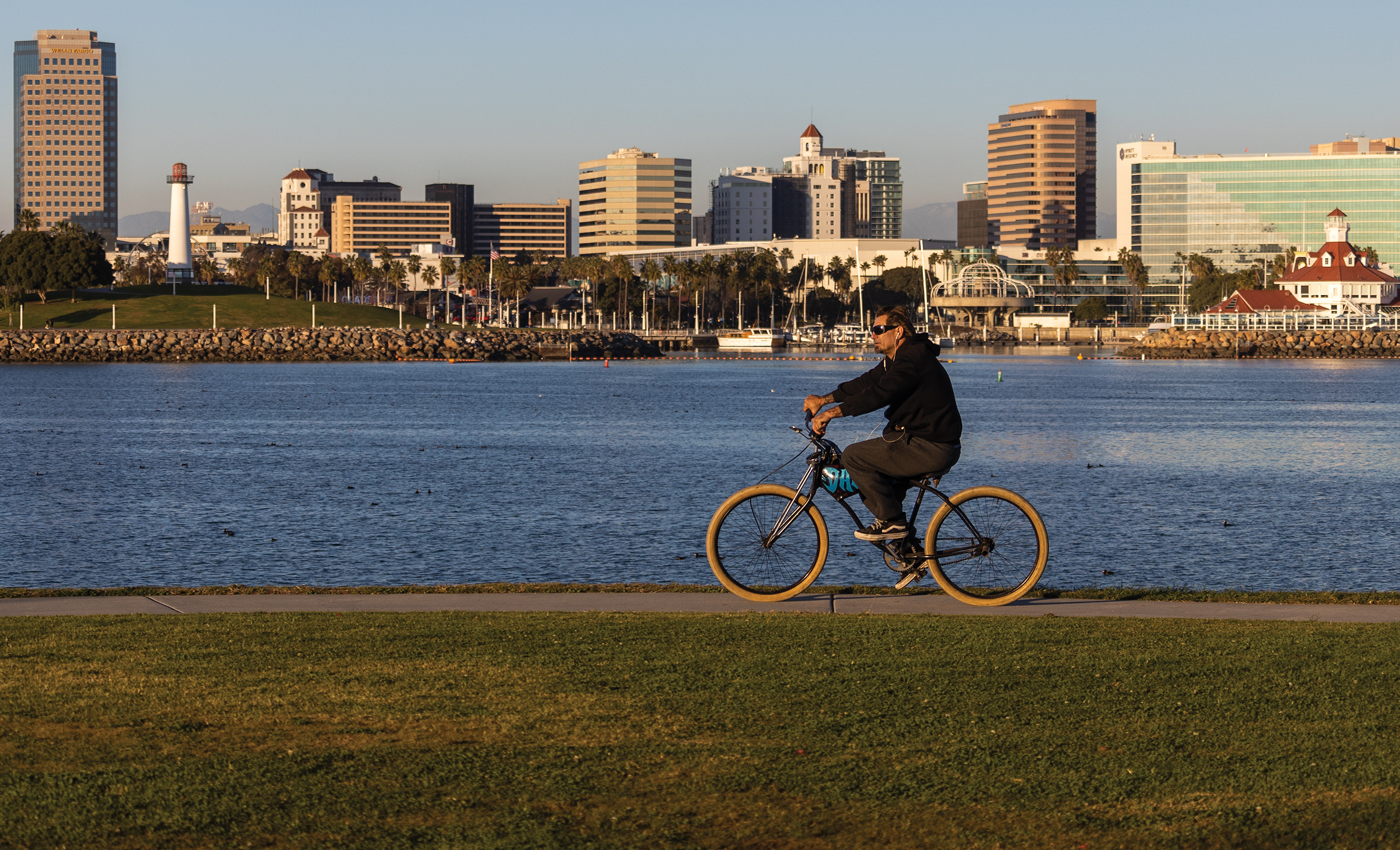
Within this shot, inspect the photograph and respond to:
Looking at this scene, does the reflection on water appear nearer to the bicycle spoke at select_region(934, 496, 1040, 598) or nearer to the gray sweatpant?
the bicycle spoke at select_region(934, 496, 1040, 598)

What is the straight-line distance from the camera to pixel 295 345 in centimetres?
16038

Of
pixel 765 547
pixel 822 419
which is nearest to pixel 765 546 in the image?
pixel 765 547

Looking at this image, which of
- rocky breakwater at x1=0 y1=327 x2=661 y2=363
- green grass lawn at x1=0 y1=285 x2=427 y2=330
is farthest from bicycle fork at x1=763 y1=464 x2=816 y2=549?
green grass lawn at x1=0 y1=285 x2=427 y2=330

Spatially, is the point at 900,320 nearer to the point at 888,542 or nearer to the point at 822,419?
the point at 822,419

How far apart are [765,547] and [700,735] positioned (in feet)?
15.9

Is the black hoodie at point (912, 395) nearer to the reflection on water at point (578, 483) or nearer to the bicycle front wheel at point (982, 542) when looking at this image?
the bicycle front wheel at point (982, 542)

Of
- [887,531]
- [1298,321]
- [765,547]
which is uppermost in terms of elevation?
[1298,321]

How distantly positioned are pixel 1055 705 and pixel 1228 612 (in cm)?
439

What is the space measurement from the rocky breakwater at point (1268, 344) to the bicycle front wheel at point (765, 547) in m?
174

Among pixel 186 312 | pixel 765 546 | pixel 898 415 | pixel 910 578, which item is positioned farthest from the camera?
pixel 186 312

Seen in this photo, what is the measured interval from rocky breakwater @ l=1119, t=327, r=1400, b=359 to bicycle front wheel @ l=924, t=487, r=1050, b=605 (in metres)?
174

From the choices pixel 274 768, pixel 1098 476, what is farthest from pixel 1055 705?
pixel 1098 476

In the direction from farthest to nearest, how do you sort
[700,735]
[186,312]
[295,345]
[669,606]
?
[186,312]
[295,345]
[669,606]
[700,735]

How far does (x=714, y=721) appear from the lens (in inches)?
331
